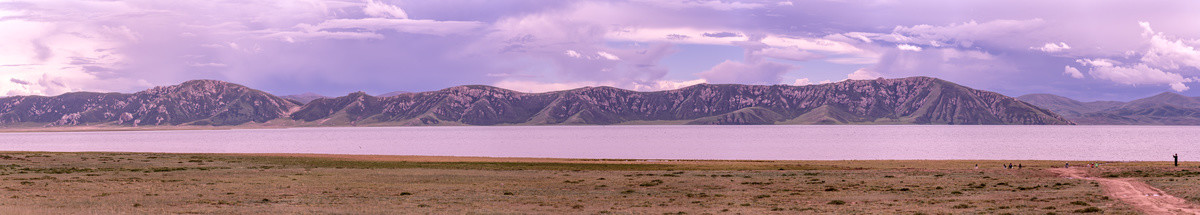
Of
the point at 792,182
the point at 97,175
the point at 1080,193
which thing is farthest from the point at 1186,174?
the point at 97,175

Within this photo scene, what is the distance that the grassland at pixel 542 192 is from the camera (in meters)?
33.0

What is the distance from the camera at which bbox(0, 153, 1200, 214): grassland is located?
108 feet

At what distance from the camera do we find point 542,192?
43.7 metres

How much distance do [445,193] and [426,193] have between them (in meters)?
0.99

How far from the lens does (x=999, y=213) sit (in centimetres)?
3027

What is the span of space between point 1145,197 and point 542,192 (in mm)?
28384

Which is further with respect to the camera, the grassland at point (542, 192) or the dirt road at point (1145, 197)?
the grassland at point (542, 192)

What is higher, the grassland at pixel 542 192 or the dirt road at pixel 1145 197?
the dirt road at pixel 1145 197

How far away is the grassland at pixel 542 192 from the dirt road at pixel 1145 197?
0.80 meters

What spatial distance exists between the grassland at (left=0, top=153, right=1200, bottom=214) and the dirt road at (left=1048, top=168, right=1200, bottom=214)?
80cm

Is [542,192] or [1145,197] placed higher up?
[1145,197]

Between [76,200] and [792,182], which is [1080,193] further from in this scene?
[76,200]

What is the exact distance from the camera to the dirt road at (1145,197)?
30.6m

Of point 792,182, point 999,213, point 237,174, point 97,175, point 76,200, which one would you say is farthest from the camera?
point 237,174
